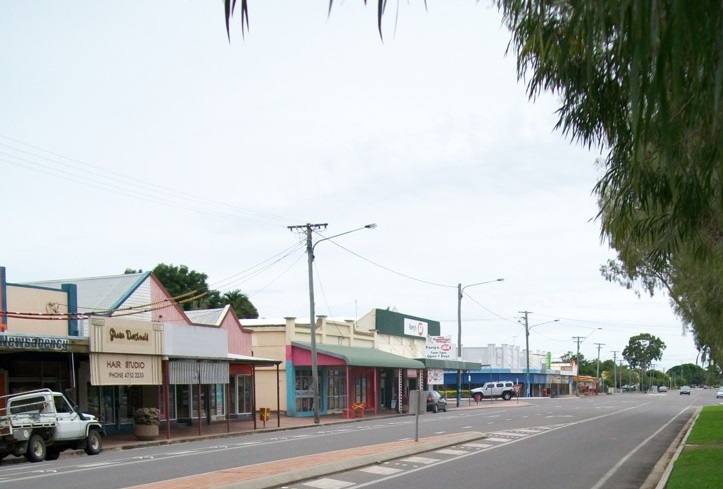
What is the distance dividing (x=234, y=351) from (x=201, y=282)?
30654mm

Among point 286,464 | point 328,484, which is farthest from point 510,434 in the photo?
point 328,484

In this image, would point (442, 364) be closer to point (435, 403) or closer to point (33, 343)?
point (435, 403)

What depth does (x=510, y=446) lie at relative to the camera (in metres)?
26.2

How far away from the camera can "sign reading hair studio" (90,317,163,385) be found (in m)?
30.6

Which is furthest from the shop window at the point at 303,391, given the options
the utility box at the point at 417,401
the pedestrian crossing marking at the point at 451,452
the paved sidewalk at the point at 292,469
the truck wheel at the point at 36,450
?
the pedestrian crossing marking at the point at 451,452

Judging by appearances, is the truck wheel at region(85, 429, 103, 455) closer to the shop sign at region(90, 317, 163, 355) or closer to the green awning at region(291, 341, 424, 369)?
the shop sign at region(90, 317, 163, 355)

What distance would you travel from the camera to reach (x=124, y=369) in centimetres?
3225

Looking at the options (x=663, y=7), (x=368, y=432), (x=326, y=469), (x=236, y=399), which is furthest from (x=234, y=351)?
(x=663, y=7)

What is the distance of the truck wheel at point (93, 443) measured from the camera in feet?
87.2

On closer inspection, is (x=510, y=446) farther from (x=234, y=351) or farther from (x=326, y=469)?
(x=234, y=351)

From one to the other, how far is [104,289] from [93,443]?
1136 centimetres

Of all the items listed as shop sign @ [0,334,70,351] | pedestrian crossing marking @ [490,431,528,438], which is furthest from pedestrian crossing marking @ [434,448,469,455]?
shop sign @ [0,334,70,351]

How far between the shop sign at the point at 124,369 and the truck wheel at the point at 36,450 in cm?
584

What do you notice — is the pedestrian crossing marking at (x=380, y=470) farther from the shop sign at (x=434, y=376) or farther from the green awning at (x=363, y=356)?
the shop sign at (x=434, y=376)
